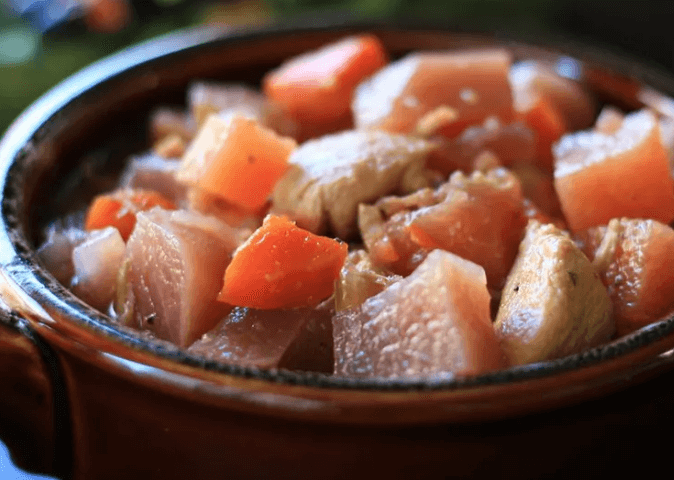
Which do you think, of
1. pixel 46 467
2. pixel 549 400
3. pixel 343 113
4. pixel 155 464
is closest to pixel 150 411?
pixel 155 464

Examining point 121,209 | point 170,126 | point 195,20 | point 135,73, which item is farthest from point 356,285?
point 195,20

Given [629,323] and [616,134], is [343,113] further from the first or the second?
[629,323]

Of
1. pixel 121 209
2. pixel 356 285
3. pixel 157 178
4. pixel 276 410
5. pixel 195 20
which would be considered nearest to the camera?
pixel 276 410

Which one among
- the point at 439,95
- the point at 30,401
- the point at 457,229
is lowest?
the point at 30,401

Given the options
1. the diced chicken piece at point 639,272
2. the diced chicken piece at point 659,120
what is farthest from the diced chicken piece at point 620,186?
the diced chicken piece at point 659,120

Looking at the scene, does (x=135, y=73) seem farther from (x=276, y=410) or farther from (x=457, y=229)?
(x=276, y=410)

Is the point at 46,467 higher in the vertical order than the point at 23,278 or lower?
lower

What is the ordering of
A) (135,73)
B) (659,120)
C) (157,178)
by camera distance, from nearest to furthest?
1. (157,178)
2. (659,120)
3. (135,73)
